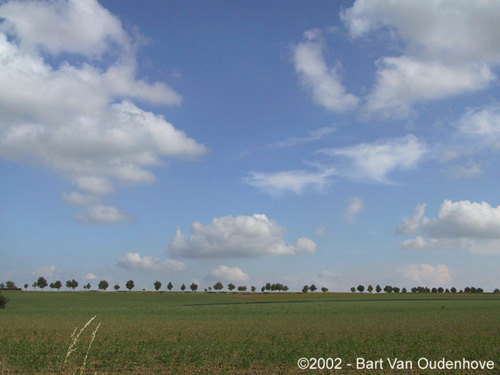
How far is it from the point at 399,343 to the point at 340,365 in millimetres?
7381

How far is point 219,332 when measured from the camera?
31.1 m

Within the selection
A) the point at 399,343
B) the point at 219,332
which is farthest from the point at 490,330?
the point at 219,332

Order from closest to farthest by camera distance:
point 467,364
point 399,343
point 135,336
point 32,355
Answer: point 467,364 → point 32,355 → point 399,343 → point 135,336

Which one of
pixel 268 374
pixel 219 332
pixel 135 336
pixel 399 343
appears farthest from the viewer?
pixel 219 332

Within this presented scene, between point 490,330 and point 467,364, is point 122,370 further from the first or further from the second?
point 490,330

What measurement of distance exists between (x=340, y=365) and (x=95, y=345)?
14.8 m

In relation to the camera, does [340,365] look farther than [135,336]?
No

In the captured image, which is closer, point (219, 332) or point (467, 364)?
point (467, 364)

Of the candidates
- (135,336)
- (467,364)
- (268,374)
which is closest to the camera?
(268,374)

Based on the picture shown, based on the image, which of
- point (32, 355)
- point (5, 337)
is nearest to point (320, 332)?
point (32, 355)

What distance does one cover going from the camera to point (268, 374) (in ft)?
57.3

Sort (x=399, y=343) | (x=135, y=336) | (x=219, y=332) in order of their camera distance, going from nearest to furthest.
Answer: (x=399, y=343) → (x=135, y=336) → (x=219, y=332)

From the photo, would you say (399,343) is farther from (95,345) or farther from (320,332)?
(95,345)

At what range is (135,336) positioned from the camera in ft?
95.3
